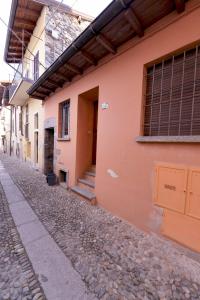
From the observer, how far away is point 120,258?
2.33m

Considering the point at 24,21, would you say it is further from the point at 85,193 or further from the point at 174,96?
the point at 174,96

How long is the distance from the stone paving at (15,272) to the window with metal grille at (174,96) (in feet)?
8.96

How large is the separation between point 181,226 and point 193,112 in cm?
170

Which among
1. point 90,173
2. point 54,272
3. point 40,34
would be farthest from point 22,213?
point 40,34

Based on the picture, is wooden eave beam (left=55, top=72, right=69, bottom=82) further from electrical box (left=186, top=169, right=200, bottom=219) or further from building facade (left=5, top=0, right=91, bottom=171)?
electrical box (left=186, top=169, right=200, bottom=219)

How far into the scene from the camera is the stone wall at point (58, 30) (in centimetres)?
753

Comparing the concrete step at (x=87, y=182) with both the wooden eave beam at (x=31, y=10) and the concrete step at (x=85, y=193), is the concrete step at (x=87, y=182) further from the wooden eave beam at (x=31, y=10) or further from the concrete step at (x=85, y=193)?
the wooden eave beam at (x=31, y=10)

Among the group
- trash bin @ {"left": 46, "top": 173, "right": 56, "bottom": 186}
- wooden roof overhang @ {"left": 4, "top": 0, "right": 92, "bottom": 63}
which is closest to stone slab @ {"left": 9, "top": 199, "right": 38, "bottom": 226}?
trash bin @ {"left": 46, "top": 173, "right": 56, "bottom": 186}

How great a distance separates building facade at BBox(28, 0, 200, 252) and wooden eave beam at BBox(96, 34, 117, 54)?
0.06 feet

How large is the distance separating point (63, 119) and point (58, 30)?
494cm

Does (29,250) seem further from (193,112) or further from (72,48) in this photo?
(72,48)

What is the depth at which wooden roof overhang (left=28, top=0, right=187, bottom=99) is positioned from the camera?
2.52m

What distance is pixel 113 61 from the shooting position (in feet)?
11.9

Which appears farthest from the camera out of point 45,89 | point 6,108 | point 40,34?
point 6,108
